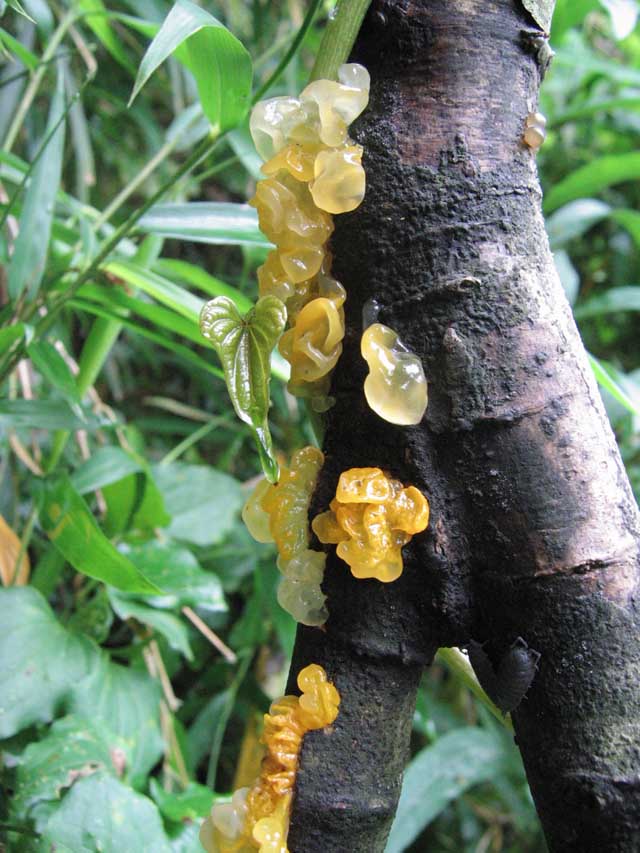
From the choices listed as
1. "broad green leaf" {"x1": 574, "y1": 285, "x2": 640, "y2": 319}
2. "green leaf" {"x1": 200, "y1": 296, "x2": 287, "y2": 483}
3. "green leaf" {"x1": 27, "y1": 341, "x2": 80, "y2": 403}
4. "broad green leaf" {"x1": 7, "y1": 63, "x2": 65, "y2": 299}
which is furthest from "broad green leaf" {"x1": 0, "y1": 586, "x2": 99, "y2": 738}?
"broad green leaf" {"x1": 574, "y1": 285, "x2": 640, "y2": 319}

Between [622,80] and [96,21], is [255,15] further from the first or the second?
[622,80]

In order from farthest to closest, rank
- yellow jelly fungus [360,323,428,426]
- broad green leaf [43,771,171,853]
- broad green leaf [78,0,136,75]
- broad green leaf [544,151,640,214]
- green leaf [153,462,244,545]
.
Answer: broad green leaf [544,151,640,214]
green leaf [153,462,244,545]
broad green leaf [78,0,136,75]
broad green leaf [43,771,171,853]
yellow jelly fungus [360,323,428,426]

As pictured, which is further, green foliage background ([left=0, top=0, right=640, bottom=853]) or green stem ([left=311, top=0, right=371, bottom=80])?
green foliage background ([left=0, top=0, right=640, bottom=853])

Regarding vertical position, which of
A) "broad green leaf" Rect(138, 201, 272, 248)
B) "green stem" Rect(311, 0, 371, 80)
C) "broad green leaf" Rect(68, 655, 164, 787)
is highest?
"green stem" Rect(311, 0, 371, 80)

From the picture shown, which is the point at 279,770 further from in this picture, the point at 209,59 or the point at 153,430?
the point at 153,430

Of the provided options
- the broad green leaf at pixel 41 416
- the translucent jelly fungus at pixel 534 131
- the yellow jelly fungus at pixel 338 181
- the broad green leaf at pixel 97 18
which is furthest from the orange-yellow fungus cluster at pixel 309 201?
the broad green leaf at pixel 97 18

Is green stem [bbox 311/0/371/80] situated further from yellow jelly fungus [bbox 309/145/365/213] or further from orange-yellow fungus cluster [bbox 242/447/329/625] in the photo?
orange-yellow fungus cluster [bbox 242/447/329/625]

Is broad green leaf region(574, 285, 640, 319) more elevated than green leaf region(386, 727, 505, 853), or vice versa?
broad green leaf region(574, 285, 640, 319)

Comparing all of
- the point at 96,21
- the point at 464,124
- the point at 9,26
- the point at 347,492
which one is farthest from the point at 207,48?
the point at 9,26
